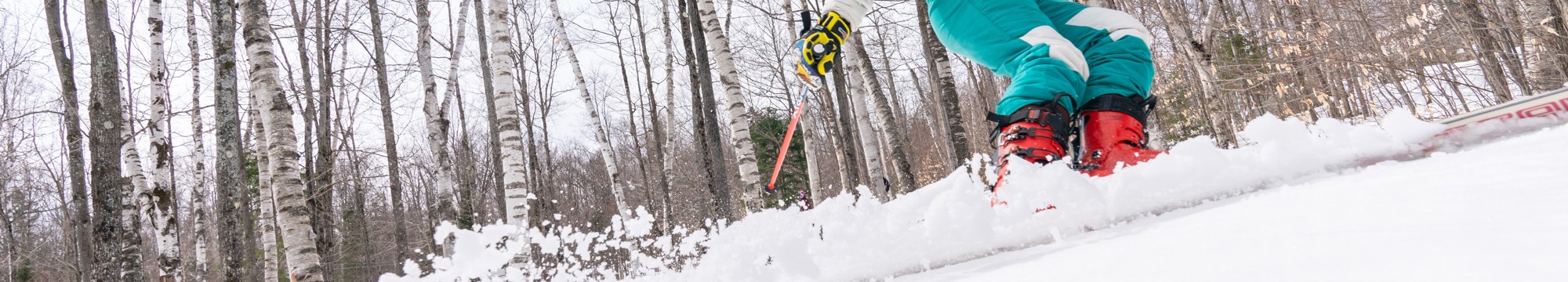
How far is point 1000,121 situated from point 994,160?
11cm

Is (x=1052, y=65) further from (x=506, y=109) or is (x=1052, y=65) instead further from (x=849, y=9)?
(x=506, y=109)

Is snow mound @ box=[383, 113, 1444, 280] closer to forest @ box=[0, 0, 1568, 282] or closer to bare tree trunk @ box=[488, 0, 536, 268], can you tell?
forest @ box=[0, 0, 1568, 282]

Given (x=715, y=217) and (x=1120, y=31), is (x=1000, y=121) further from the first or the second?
(x=715, y=217)

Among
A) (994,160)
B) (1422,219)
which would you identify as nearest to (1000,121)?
(994,160)

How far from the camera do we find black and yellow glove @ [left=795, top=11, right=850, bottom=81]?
2234 mm

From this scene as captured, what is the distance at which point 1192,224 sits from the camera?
3.01 feet

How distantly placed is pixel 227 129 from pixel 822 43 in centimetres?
725

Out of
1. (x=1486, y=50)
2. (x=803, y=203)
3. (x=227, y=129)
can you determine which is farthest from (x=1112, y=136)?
(x=227, y=129)

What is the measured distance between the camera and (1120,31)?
207 centimetres

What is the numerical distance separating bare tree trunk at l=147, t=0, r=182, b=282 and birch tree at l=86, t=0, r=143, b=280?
230 centimetres

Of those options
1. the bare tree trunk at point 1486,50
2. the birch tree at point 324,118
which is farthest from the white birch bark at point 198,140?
the bare tree trunk at point 1486,50

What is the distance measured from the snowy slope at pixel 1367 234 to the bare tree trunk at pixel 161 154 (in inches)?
412

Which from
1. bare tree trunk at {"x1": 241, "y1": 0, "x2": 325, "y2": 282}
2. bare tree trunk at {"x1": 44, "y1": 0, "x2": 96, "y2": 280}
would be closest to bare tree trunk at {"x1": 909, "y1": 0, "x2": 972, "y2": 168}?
bare tree trunk at {"x1": 241, "y1": 0, "x2": 325, "y2": 282}

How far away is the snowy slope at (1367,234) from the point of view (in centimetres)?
49
